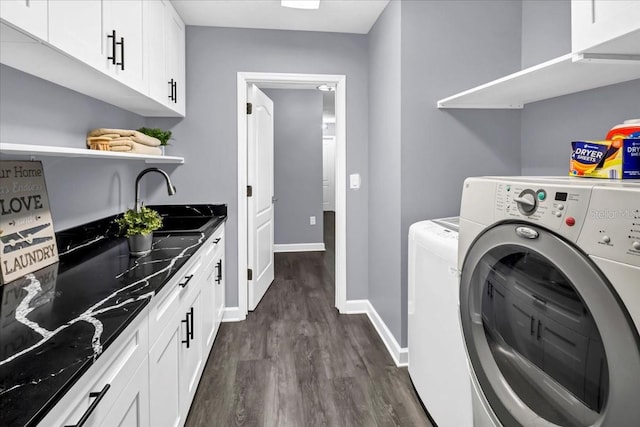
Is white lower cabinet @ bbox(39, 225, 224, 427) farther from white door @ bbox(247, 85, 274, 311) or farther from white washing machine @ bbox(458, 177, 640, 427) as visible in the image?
white washing machine @ bbox(458, 177, 640, 427)

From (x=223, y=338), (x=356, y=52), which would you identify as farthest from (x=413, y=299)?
(x=356, y=52)

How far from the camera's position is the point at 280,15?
9.06ft

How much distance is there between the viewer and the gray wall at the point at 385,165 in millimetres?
2396

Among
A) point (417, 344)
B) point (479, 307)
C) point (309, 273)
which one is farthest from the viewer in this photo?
point (309, 273)

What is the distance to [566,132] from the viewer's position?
6.63 feet

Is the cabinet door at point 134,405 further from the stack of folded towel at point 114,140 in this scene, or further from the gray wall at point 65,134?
the stack of folded towel at point 114,140

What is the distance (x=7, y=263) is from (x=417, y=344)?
181 centimetres

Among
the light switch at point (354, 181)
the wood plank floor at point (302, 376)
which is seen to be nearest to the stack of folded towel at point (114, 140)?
the wood plank floor at point (302, 376)

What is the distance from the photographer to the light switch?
315cm

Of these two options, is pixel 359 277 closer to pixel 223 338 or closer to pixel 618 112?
pixel 223 338

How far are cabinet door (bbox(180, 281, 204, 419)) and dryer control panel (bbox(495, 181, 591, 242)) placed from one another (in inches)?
56.3

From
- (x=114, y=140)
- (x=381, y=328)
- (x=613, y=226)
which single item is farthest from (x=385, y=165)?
(x=613, y=226)

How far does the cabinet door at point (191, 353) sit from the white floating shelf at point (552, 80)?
5.96ft

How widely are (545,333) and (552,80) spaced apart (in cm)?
124
